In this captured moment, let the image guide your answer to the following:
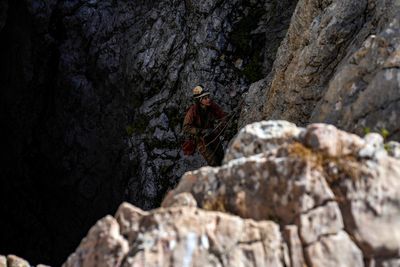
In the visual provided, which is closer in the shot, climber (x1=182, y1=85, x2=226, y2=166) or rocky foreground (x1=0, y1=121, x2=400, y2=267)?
rocky foreground (x1=0, y1=121, x2=400, y2=267)

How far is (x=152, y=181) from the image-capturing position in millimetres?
20469

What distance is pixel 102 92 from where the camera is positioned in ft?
76.3

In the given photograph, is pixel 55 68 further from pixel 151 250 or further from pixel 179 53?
pixel 151 250

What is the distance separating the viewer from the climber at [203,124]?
14.1m

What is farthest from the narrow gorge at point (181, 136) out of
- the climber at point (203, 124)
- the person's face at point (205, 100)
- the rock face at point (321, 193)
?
the person's face at point (205, 100)

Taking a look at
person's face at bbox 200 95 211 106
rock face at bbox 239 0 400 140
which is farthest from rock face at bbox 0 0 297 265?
person's face at bbox 200 95 211 106

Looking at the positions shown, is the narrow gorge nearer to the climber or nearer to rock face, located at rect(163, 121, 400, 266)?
rock face, located at rect(163, 121, 400, 266)

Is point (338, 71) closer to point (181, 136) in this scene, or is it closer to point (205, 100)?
point (205, 100)

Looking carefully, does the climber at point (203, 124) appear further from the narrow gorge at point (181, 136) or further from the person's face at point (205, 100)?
→ the narrow gorge at point (181, 136)

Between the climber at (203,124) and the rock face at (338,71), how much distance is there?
1297mm

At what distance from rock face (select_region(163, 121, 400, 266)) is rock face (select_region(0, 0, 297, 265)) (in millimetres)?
12060

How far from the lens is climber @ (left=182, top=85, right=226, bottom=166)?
1409 cm

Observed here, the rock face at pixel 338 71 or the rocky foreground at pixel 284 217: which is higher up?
the rock face at pixel 338 71


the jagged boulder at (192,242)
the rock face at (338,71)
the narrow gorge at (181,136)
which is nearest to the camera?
the jagged boulder at (192,242)
